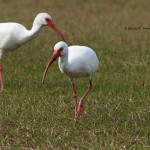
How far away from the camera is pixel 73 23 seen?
17016 mm

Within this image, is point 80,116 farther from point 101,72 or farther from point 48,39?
point 48,39

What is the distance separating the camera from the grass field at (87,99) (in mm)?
6238

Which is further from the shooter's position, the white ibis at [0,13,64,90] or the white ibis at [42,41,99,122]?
the white ibis at [0,13,64,90]

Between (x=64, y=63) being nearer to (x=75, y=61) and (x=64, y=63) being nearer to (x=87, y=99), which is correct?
(x=75, y=61)

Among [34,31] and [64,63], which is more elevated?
[34,31]

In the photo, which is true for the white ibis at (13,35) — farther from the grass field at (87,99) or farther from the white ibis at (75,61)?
the white ibis at (75,61)

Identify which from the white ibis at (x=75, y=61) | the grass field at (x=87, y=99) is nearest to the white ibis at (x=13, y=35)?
the grass field at (x=87, y=99)

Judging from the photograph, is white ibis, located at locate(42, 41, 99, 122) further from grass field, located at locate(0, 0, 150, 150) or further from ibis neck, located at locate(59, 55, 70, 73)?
grass field, located at locate(0, 0, 150, 150)

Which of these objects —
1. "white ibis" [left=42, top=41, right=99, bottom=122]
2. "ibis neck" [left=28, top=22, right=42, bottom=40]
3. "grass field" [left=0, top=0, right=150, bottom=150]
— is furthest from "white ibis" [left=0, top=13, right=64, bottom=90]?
"white ibis" [left=42, top=41, right=99, bottom=122]

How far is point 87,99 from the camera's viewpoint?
814cm

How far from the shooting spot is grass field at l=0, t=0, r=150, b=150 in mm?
6238

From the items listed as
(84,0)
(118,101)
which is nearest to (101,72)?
(118,101)

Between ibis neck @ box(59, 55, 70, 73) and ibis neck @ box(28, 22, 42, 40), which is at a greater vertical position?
ibis neck @ box(28, 22, 42, 40)

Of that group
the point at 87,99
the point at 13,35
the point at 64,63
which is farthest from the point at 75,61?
the point at 13,35
